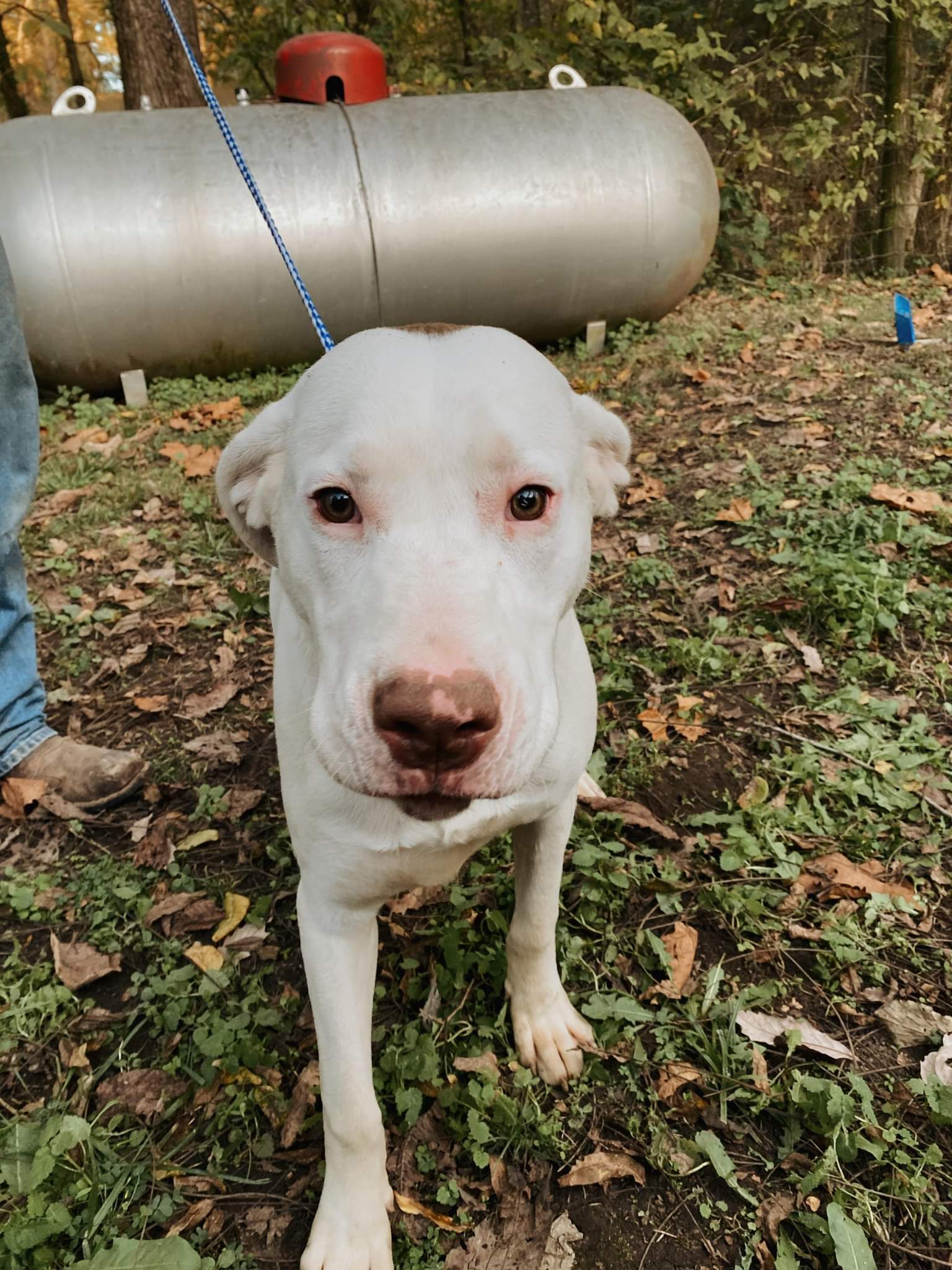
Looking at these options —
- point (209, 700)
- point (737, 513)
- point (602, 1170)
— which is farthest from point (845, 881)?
point (209, 700)

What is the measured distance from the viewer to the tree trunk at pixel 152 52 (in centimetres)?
739

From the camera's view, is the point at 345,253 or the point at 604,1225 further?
the point at 345,253

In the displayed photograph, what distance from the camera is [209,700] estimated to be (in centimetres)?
342

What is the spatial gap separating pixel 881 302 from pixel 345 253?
16.1 ft

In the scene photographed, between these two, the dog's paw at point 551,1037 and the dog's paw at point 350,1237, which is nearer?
the dog's paw at point 350,1237

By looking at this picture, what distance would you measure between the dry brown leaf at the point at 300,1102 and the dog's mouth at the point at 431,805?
0.94 metres

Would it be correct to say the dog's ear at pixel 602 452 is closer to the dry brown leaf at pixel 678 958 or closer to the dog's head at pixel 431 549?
the dog's head at pixel 431 549

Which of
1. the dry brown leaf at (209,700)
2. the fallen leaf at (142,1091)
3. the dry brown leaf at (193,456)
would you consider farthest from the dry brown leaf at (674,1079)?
the dry brown leaf at (193,456)

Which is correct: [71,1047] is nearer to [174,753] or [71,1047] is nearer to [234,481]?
Answer: [174,753]

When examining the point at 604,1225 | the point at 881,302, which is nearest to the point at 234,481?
the point at 604,1225

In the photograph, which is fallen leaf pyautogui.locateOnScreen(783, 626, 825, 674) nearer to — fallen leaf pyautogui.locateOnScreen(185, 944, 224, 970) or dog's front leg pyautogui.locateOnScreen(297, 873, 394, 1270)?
dog's front leg pyautogui.locateOnScreen(297, 873, 394, 1270)

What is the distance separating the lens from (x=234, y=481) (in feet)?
6.02

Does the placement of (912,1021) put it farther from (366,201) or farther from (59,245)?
(59,245)

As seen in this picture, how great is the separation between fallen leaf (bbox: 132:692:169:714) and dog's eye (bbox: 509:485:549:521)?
2.38m
